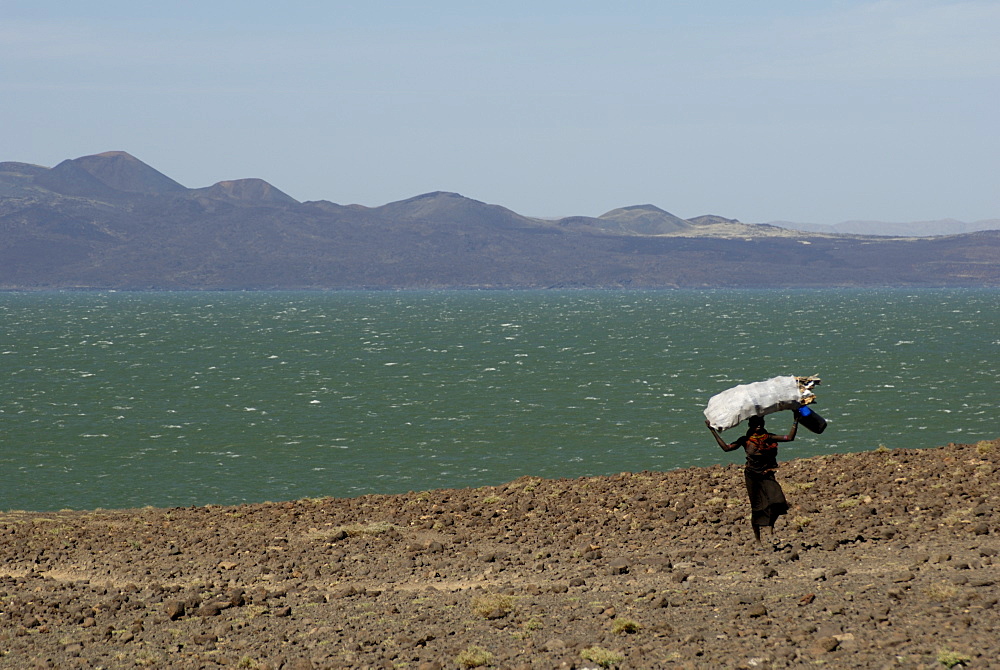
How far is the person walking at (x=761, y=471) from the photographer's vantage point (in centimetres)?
1407

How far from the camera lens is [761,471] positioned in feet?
46.7

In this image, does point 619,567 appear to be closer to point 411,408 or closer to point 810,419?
point 810,419

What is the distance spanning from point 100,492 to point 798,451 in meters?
20.2

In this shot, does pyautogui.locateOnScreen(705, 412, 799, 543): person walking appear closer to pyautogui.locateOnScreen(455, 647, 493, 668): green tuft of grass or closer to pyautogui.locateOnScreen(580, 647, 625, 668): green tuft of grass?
pyautogui.locateOnScreen(580, 647, 625, 668): green tuft of grass

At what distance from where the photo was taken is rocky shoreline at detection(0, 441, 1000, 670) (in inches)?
407

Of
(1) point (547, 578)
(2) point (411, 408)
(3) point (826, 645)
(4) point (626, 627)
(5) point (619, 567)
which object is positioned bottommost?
(2) point (411, 408)

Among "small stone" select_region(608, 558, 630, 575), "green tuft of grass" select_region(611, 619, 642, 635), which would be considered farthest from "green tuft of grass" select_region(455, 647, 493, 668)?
"small stone" select_region(608, 558, 630, 575)

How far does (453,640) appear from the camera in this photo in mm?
11023

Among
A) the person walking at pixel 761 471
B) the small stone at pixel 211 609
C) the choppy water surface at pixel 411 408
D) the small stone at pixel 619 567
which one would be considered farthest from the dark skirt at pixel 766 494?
the choppy water surface at pixel 411 408

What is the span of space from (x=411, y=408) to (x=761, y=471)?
36.0 metres

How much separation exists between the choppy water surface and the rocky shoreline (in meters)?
11.3

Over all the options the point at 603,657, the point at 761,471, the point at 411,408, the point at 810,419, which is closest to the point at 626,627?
the point at 603,657

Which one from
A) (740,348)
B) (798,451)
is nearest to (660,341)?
(740,348)

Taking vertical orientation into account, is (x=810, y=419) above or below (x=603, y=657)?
above
